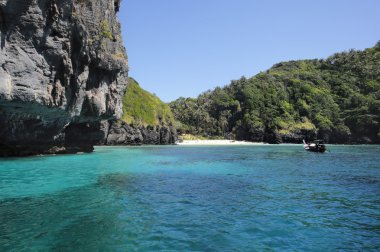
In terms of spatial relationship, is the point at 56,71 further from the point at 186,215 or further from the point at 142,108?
the point at 142,108

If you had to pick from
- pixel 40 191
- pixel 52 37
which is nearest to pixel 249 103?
pixel 52 37

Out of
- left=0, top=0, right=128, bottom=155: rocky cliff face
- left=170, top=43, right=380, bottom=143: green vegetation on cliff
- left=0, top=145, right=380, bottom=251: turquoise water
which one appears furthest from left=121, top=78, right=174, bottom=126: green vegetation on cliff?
left=0, top=145, right=380, bottom=251: turquoise water

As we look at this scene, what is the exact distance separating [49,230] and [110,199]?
17.3 feet

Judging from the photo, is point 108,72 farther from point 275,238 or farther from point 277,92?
point 277,92

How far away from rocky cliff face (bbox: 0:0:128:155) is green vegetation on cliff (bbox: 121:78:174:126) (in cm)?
3949

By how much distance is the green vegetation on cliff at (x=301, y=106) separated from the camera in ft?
372

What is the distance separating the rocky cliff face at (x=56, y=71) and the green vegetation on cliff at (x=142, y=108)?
39494 mm

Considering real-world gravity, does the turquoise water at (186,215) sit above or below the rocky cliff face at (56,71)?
below

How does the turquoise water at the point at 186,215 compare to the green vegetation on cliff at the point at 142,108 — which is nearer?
the turquoise water at the point at 186,215

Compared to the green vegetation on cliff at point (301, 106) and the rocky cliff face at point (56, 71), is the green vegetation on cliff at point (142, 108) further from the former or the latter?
the rocky cliff face at point (56, 71)

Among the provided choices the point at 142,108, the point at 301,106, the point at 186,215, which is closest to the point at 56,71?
the point at 186,215

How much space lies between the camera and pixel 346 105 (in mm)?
124438

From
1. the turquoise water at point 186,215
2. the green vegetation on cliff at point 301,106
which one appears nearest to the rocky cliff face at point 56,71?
the turquoise water at point 186,215

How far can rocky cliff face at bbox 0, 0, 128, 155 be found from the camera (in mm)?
28172
